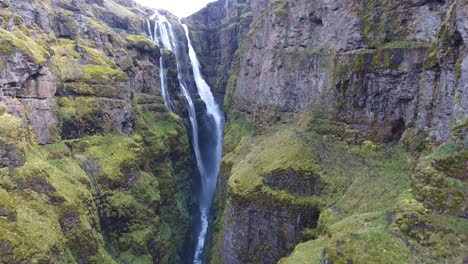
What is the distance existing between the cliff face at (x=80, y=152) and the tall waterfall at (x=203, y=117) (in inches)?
219

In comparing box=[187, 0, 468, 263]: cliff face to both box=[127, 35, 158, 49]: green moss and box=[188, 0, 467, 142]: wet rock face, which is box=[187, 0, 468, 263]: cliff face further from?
box=[127, 35, 158, 49]: green moss

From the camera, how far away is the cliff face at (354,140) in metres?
21.1

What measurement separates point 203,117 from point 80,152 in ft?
125

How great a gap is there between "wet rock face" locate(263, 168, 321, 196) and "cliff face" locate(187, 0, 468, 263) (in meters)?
0.10

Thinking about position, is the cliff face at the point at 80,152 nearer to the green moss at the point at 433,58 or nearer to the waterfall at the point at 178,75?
the waterfall at the point at 178,75

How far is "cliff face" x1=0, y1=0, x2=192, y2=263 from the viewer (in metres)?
32.4

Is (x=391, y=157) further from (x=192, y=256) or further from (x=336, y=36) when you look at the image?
(x=192, y=256)

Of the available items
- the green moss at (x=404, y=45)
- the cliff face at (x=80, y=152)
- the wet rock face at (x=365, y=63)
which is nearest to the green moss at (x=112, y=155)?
the cliff face at (x=80, y=152)

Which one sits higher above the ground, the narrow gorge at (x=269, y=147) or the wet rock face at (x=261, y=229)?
the narrow gorge at (x=269, y=147)

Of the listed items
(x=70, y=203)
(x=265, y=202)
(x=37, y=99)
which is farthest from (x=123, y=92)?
(x=265, y=202)

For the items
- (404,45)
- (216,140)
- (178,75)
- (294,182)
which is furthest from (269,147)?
(178,75)

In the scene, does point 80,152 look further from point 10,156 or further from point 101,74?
point 101,74

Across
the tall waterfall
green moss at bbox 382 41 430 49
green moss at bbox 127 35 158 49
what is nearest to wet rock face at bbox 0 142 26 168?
the tall waterfall

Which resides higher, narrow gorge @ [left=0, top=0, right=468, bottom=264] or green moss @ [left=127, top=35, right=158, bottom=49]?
green moss @ [left=127, top=35, right=158, bottom=49]
